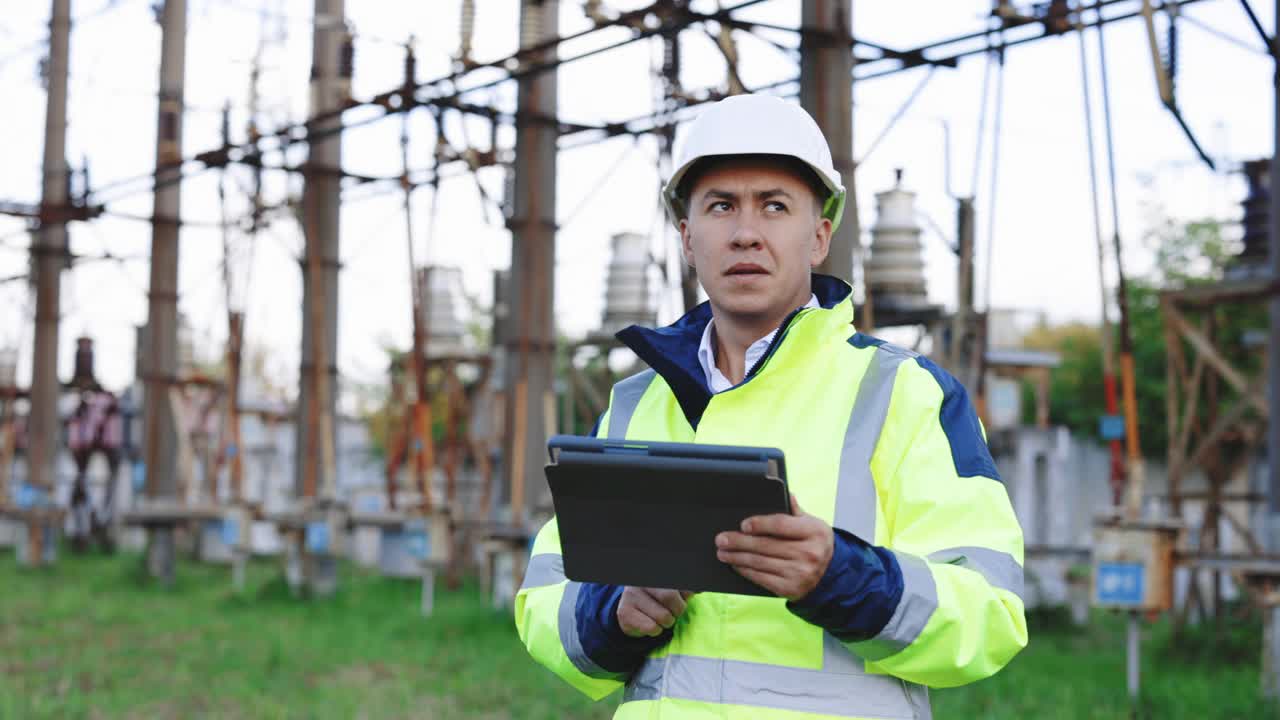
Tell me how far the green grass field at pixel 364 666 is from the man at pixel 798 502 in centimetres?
628

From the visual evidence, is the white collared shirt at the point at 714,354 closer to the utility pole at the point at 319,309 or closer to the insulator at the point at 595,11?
the insulator at the point at 595,11

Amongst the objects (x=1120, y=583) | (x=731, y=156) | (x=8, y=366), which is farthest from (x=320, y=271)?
(x=731, y=156)

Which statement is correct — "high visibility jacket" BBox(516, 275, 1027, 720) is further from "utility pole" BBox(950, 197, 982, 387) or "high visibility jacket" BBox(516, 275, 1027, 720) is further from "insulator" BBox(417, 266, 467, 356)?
"insulator" BBox(417, 266, 467, 356)

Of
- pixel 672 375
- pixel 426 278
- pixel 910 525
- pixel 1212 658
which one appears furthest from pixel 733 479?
pixel 426 278

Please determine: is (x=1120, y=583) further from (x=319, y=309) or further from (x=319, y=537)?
(x=319, y=309)

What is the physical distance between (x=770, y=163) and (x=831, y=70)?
573cm

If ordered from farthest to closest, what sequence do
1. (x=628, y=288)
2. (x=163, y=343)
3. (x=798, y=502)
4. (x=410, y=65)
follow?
(x=163, y=343), (x=628, y=288), (x=410, y=65), (x=798, y=502)

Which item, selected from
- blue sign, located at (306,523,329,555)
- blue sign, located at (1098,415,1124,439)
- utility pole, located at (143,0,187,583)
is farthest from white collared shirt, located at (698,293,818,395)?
utility pole, located at (143,0,187,583)

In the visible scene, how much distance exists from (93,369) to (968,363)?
14.9m

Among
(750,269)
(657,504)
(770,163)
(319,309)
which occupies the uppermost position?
(319,309)

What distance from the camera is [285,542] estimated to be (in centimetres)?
1625

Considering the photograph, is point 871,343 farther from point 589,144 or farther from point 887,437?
point 589,144

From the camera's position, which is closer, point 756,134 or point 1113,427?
point 756,134

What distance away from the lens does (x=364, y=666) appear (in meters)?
10.9
